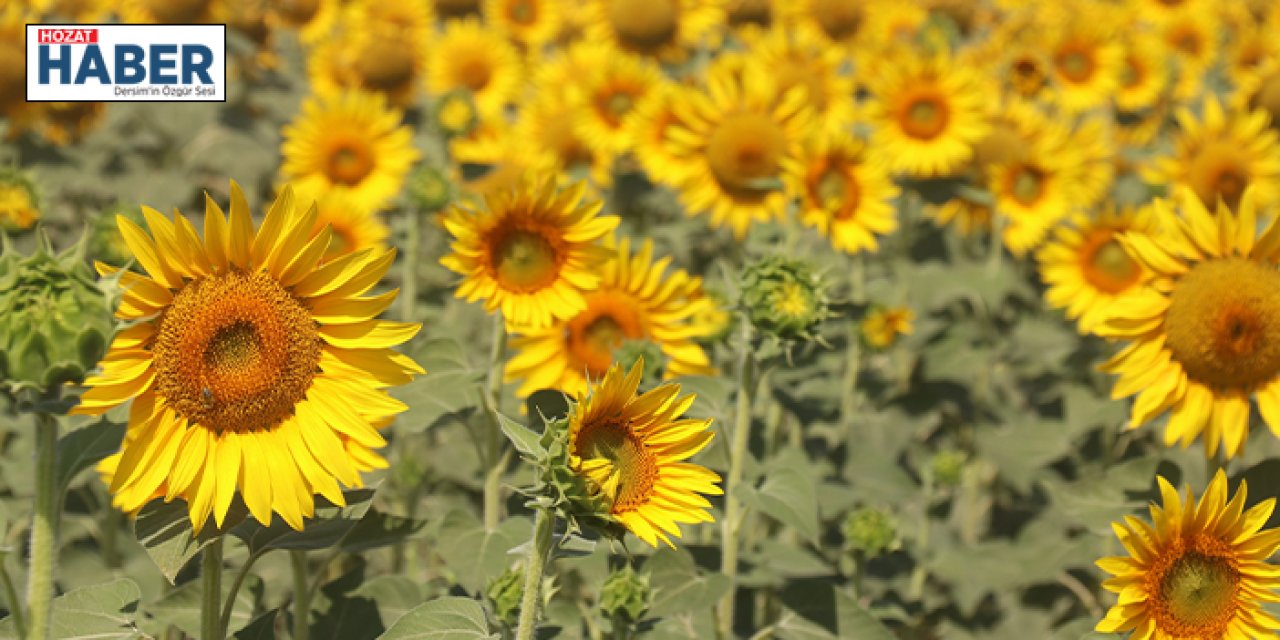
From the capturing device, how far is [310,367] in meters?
2.18

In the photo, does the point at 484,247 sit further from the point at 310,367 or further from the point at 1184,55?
the point at 1184,55

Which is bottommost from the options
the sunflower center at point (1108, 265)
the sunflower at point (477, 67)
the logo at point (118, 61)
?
the sunflower center at point (1108, 265)

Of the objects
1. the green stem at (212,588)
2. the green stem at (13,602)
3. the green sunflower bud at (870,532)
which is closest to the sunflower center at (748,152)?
the green sunflower bud at (870,532)

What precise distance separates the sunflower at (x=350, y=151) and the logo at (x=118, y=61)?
1.34ft

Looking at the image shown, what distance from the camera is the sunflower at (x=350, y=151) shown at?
16.5 ft

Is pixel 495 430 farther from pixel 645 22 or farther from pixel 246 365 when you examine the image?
pixel 645 22

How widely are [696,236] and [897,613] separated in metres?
2.22

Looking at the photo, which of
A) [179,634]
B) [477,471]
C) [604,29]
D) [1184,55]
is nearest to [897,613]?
[477,471]

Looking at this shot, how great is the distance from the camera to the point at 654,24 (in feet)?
19.7

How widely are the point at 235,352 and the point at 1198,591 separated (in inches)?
78.6

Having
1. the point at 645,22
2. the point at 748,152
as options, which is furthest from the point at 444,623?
the point at 645,22

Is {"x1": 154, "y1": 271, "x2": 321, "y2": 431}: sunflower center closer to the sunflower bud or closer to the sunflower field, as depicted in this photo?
the sunflower field

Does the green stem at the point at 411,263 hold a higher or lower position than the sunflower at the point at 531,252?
higher

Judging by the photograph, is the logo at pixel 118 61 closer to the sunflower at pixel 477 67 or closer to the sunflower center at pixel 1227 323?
the sunflower at pixel 477 67
